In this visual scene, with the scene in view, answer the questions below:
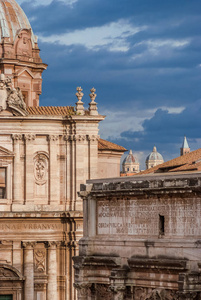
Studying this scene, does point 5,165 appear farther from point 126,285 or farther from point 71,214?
point 126,285

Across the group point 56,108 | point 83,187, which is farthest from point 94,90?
point 83,187

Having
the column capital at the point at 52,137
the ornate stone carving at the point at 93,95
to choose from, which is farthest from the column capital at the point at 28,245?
the ornate stone carving at the point at 93,95

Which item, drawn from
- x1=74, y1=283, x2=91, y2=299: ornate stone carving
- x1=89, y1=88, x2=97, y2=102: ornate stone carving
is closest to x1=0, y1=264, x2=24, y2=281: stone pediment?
x1=89, y1=88, x2=97, y2=102: ornate stone carving

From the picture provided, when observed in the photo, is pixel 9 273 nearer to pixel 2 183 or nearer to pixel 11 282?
pixel 11 282

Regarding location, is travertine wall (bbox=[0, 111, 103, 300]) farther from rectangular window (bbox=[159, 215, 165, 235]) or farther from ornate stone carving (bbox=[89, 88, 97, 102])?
rectangular window (bbox=[159, 215, 165, 235])

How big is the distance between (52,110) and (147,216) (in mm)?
27152

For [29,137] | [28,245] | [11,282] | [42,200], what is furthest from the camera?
[42,200]

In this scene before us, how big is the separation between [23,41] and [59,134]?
8296 mm

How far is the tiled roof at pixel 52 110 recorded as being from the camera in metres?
80.4

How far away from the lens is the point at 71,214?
3061 inches

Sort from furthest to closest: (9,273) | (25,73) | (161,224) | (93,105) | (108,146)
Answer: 1. (25,73)
2. (108,146)
3. (93,105)
4. (9,273)
5. (161,224)

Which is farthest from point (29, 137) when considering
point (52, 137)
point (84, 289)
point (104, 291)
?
point (104, 291)

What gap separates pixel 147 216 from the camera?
5472 cm

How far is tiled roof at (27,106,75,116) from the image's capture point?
8038 centimetres
